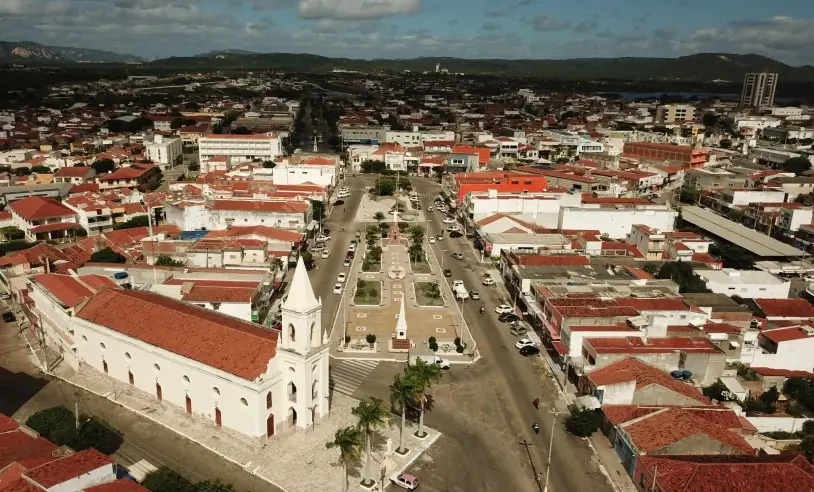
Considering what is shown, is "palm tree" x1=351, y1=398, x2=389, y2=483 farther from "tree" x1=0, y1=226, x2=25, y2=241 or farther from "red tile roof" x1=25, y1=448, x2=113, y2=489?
"tree" x1=0, y1=226, x2=25, y2=241

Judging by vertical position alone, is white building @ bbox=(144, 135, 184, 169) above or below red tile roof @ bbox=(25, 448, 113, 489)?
above

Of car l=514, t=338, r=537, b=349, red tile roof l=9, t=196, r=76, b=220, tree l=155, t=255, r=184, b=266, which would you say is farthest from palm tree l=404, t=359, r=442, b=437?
red tile roof l=9, t=196, r=76, b=220

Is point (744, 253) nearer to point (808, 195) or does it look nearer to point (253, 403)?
point (808, 195)

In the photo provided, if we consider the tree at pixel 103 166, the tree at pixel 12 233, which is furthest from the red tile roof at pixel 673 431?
the tree at pixel 103 166

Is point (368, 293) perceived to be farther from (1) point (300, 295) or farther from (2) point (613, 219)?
(2) point (613, 219)

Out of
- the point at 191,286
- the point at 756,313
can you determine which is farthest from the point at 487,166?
the point at 191,286

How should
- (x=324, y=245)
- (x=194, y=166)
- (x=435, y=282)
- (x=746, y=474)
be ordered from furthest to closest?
(x=194, y=166) < (x=324, y=245) < (x=435, y=282) < (x=746, y=474)

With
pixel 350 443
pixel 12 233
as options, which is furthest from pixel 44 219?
pixel 350 443
